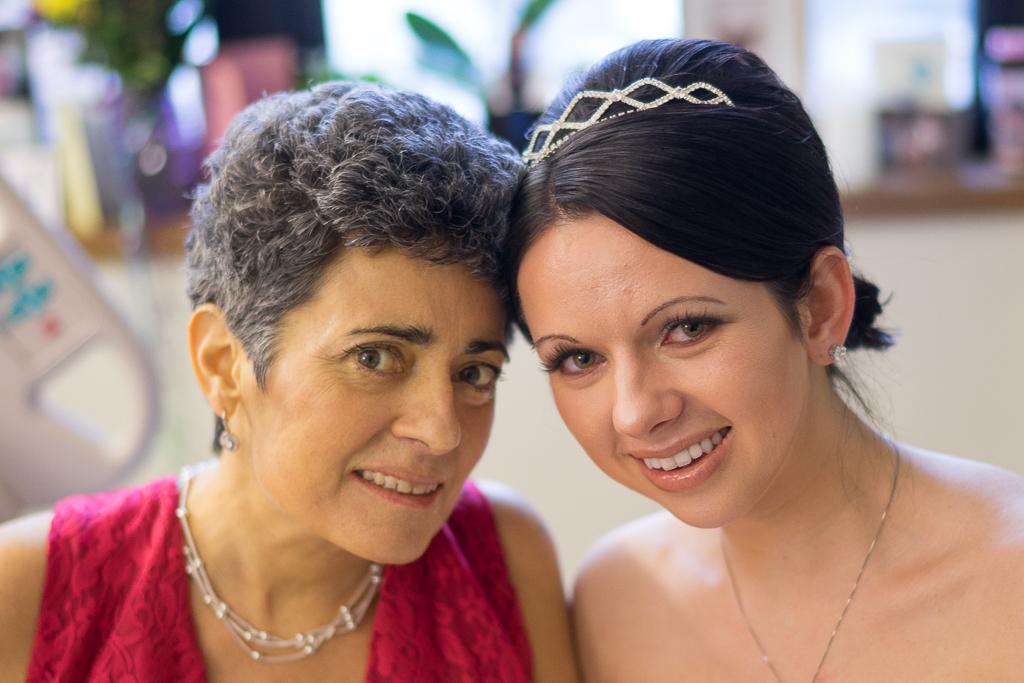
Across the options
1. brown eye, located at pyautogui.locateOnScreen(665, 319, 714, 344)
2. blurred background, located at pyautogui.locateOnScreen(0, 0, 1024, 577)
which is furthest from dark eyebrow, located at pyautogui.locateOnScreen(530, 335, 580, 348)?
blurred background, located at pyautogui.locateOnScreen(0, 0, 1024, 577)

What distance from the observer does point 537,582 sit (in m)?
1.80

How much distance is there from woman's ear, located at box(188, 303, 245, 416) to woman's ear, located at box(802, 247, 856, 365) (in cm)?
77

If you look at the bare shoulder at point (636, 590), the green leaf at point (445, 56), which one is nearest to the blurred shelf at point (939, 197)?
the green leaf at point (445, 56)

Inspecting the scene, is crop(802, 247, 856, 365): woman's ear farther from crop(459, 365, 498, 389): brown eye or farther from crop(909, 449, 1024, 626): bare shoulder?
crop(459, 365, 498, 389): brown eye

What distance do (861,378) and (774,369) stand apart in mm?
356

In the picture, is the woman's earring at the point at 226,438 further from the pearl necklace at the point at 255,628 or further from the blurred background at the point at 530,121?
the blurred background at the point at 530,121

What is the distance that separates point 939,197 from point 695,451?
1885 mm

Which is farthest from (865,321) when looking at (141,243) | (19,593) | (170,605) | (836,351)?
(141,243)

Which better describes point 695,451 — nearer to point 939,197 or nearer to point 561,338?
point 561,338

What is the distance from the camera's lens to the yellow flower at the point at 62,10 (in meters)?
3.01

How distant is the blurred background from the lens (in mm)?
3047

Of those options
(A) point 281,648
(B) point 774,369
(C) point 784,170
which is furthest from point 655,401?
(A) point 281,648

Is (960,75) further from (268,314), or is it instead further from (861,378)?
(268,314)

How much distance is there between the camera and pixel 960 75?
11.0ft
